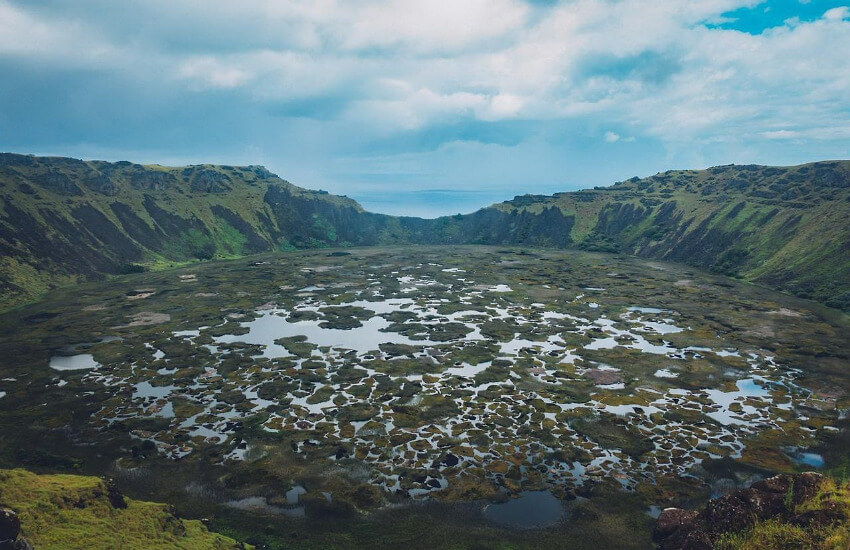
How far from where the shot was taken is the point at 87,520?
3494cm

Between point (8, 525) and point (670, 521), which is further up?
point (8, 525)

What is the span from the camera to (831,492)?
111ft

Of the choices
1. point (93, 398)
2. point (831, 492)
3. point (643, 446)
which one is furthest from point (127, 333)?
point (831, 492)

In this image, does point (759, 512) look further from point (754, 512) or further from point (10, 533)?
point (10, 533)

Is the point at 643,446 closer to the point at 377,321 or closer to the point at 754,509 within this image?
the point at 754,509

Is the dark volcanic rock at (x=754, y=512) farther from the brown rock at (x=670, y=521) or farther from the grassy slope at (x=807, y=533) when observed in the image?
the brown rock at (x=670, y=521)

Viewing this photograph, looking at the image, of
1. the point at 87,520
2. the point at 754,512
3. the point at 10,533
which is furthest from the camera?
the point at 754,512

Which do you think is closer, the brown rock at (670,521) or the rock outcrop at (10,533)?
the rock outcrop at (10,533)

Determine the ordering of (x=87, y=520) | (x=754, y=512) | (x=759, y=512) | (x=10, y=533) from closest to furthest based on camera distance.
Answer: (x=10, y=533)
(x=87, y=520)
(x=759, y=512)
(x=754, y=512)

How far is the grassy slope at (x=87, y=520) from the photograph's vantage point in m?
32.5

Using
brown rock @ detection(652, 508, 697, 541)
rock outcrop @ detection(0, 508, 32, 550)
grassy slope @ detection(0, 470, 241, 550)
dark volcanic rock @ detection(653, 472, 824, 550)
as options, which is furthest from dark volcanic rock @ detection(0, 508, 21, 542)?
brown rock @ detection(652, 508, 697, 541)

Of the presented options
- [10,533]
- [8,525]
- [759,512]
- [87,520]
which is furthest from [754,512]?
[8,525]

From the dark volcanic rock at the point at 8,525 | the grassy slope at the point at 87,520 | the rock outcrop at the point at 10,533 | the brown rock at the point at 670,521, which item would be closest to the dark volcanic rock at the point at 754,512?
the brown rock at the point at 670,521

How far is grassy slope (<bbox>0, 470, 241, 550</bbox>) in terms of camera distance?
3247 cm
